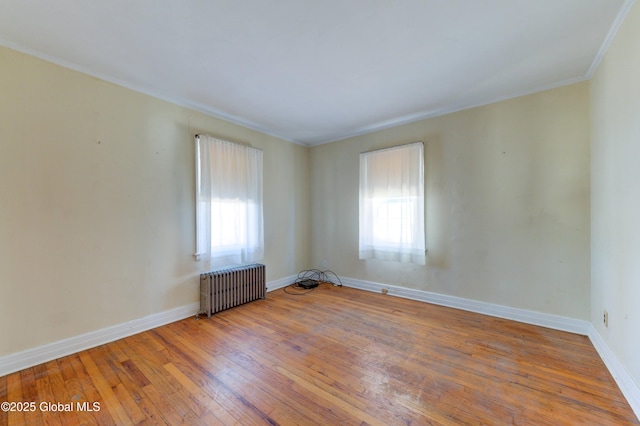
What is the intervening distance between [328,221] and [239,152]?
194 centimetres

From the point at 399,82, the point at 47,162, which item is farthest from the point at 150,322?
the point at 399,82

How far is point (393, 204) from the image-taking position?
368cm

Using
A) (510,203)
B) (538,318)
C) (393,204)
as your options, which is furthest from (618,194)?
(393,204)

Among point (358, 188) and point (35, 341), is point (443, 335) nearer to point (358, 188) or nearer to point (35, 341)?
point (358, 188)

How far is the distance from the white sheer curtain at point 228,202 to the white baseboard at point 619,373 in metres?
3.66

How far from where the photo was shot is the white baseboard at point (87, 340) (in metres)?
1.99

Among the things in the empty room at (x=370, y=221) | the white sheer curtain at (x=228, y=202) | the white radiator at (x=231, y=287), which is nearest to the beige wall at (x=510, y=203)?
the empty room at (x=370, y=221)

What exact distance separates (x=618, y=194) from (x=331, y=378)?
2520 millimetres

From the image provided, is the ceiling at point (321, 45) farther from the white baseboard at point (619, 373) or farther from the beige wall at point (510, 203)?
the white baseboard at point (619, 373)

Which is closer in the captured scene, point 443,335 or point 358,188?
point 443,335

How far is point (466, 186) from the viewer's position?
3.17 metres

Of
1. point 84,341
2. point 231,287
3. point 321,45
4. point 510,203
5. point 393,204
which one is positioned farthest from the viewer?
point 393,204

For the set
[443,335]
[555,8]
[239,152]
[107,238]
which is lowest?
[443,335]

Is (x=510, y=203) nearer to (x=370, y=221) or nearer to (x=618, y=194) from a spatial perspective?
(x=618, y=194)
